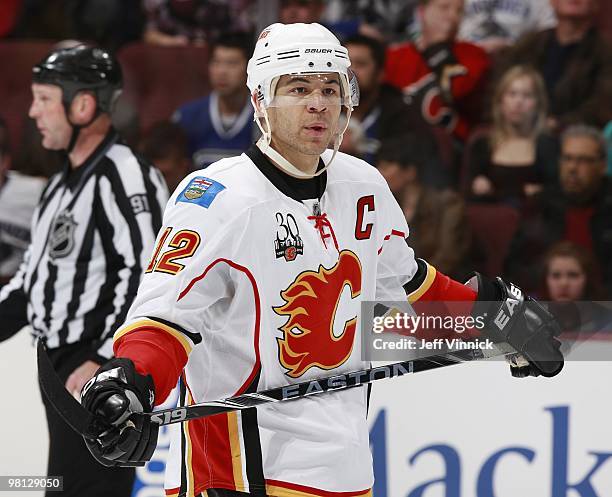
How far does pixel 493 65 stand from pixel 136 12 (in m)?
1.77

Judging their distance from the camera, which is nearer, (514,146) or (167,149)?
(514,146)

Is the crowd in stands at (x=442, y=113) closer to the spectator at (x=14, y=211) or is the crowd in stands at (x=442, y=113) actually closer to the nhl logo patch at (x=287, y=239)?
the spectator at (x=14, y=211)

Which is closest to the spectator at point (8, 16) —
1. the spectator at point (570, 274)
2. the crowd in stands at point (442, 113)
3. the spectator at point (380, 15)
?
the crowd in stands at point (442, 113)

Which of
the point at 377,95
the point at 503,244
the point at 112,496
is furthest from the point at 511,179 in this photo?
the point at 112,496

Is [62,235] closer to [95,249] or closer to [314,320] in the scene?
[95,249]

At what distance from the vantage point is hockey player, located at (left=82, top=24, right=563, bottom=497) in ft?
7.88

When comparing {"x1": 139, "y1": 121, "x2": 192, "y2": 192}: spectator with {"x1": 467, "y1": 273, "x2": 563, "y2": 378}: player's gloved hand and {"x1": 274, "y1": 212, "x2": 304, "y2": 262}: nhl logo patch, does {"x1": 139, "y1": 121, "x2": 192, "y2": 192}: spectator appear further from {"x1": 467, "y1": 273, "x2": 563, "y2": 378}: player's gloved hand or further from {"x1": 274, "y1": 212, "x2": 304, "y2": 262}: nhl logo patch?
{"x1": 274, "y1": 212, "x2": 304, "y2": 262}: nhl logo patch

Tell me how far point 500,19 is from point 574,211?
3.74ft

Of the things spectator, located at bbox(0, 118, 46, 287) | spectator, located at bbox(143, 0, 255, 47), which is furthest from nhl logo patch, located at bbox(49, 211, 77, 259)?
spectator, located at bbox(143, 0, 255, 47)

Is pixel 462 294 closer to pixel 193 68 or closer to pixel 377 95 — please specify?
pixel 377 95

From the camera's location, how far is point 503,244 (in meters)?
5.00

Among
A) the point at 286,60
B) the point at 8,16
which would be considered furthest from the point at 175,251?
the point at 8,16

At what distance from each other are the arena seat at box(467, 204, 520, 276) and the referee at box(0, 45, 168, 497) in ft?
6.03

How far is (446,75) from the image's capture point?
219 inches
